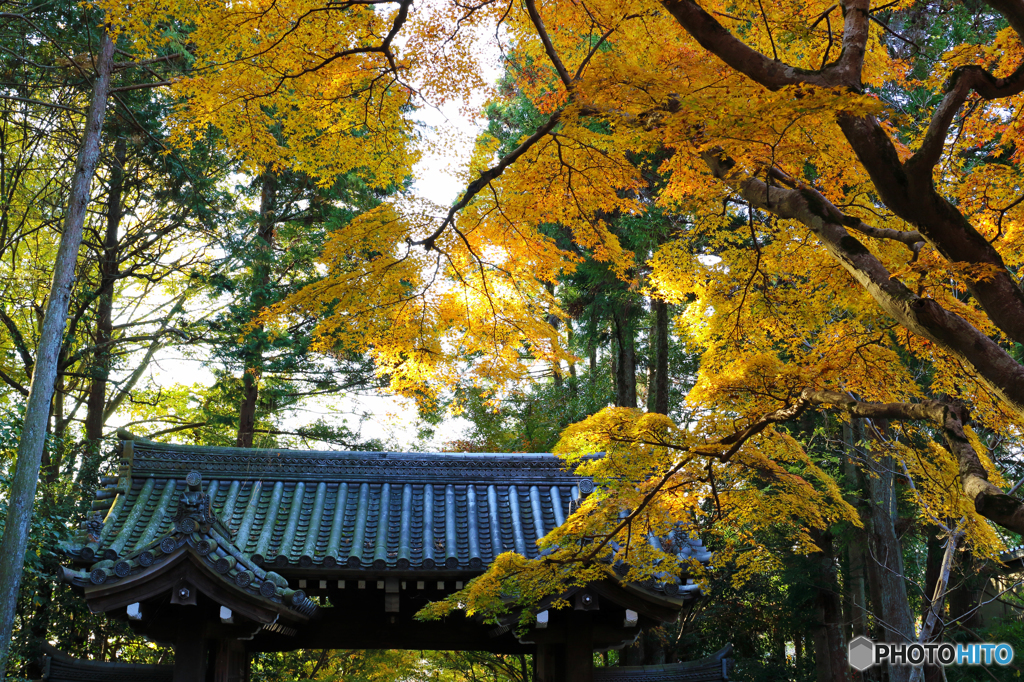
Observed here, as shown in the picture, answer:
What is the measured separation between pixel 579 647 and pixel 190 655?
3.14m

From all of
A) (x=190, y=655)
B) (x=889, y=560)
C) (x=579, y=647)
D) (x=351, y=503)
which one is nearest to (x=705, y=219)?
(x=579, y=647)

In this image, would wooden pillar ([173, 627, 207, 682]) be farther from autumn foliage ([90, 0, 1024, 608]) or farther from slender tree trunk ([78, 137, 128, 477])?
slender tree trunk ([78, 137, 128, 477])

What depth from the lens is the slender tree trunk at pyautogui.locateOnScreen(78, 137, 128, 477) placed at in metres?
10.8

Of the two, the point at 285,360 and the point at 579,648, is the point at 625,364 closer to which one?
the point at 285,360

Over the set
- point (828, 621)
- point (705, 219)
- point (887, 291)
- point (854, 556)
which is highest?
point (705, 219)

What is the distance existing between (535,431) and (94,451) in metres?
7.55

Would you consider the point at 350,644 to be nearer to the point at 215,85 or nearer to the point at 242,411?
the point at 215,85

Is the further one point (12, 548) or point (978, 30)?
point (978, 30)

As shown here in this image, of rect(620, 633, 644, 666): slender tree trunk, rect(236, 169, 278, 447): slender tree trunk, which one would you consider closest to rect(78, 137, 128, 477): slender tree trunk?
rect(236, 169, 278, 447): slender tree trunk

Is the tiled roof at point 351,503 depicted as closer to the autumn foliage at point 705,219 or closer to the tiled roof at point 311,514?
the tiled roof at point 311,514

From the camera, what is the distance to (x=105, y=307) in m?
12.2

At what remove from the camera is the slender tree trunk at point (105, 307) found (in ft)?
35.6

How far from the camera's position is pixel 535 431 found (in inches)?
548

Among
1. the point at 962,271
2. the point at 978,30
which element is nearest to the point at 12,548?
the point at 962,271
